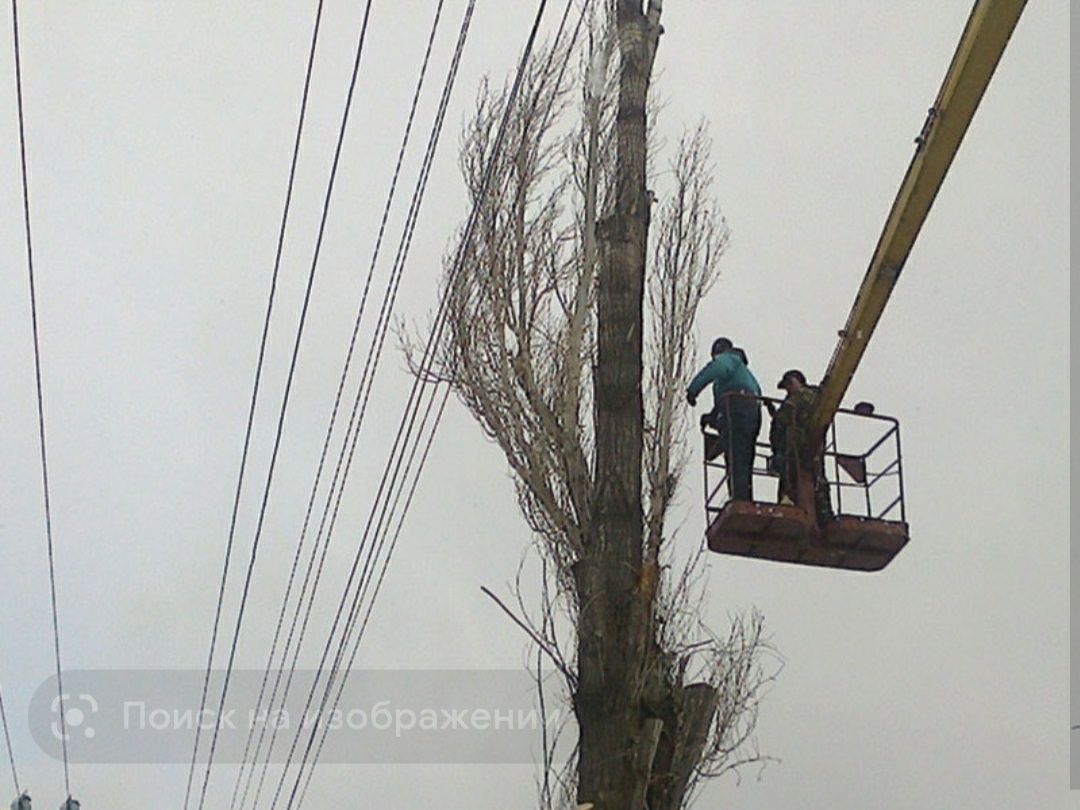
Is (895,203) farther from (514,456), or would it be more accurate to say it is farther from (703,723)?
(703,723)

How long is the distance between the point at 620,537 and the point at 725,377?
270 centimetres

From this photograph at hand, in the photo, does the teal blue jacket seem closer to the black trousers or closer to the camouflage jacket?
the black trousers

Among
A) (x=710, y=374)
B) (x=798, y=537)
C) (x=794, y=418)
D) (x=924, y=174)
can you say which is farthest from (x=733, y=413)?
(x=924, y=174)

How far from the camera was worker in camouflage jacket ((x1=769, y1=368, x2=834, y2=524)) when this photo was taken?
834 cm

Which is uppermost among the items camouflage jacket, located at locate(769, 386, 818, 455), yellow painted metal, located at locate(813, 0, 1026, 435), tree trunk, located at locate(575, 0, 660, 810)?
yellow painted metal, located at locate(813, 0, 1026, 435)

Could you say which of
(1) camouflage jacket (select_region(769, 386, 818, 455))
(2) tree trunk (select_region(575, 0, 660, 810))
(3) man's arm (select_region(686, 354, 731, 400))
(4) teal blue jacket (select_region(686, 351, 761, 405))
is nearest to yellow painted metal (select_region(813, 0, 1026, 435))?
(1) camouflage jacket (select_region(769, 386, 818, 455))

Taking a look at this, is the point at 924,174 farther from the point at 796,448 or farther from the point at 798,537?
the point at 798,537

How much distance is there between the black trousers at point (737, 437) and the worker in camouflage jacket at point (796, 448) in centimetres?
23

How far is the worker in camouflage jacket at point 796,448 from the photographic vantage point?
27.3ft

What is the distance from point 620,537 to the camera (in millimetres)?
5914

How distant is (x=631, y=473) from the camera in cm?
600

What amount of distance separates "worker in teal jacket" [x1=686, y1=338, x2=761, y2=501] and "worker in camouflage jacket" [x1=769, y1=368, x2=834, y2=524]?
215mm

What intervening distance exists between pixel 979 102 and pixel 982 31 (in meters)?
0.43

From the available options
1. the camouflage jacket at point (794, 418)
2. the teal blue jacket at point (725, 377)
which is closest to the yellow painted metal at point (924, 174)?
the camouflage jacket at point (794, 418)
